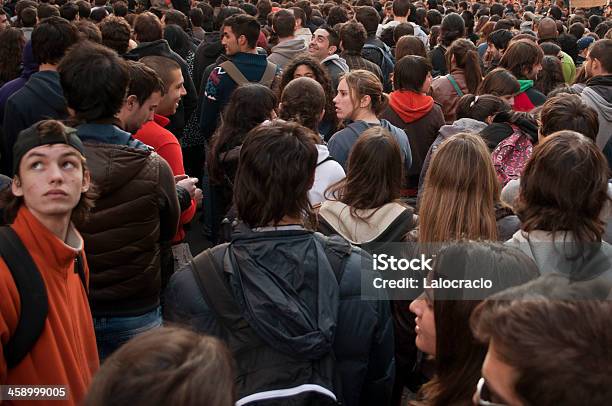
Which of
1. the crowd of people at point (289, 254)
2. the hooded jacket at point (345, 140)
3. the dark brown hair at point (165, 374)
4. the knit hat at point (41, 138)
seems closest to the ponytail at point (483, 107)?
the crowd of people at point (289, 254)

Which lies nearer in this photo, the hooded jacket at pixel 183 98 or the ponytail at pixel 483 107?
the ponytail at pixel 483 107

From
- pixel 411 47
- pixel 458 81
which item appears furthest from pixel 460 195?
pixel 411 47

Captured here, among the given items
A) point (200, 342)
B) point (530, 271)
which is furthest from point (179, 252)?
point (200, 342)

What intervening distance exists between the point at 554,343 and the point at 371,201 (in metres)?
2.15

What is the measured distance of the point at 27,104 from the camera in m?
4.75

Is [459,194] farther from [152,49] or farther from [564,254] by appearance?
[152,49]

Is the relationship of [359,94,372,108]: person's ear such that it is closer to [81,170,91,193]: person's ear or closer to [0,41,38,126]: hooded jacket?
[0,41,38,126]: hooded jacket

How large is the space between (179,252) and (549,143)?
6.71ft

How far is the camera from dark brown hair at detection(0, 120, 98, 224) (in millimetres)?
2678

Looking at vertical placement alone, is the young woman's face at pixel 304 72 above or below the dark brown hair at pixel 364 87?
below

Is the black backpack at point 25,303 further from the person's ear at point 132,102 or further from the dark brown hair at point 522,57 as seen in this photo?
the dark brown hair at point 522,57

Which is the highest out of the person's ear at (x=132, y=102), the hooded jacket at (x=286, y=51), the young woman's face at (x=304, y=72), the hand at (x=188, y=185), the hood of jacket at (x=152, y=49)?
the person's ear at (x=132, y=102)

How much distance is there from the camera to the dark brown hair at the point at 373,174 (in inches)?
144

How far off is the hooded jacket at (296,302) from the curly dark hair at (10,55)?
13.3 feet
